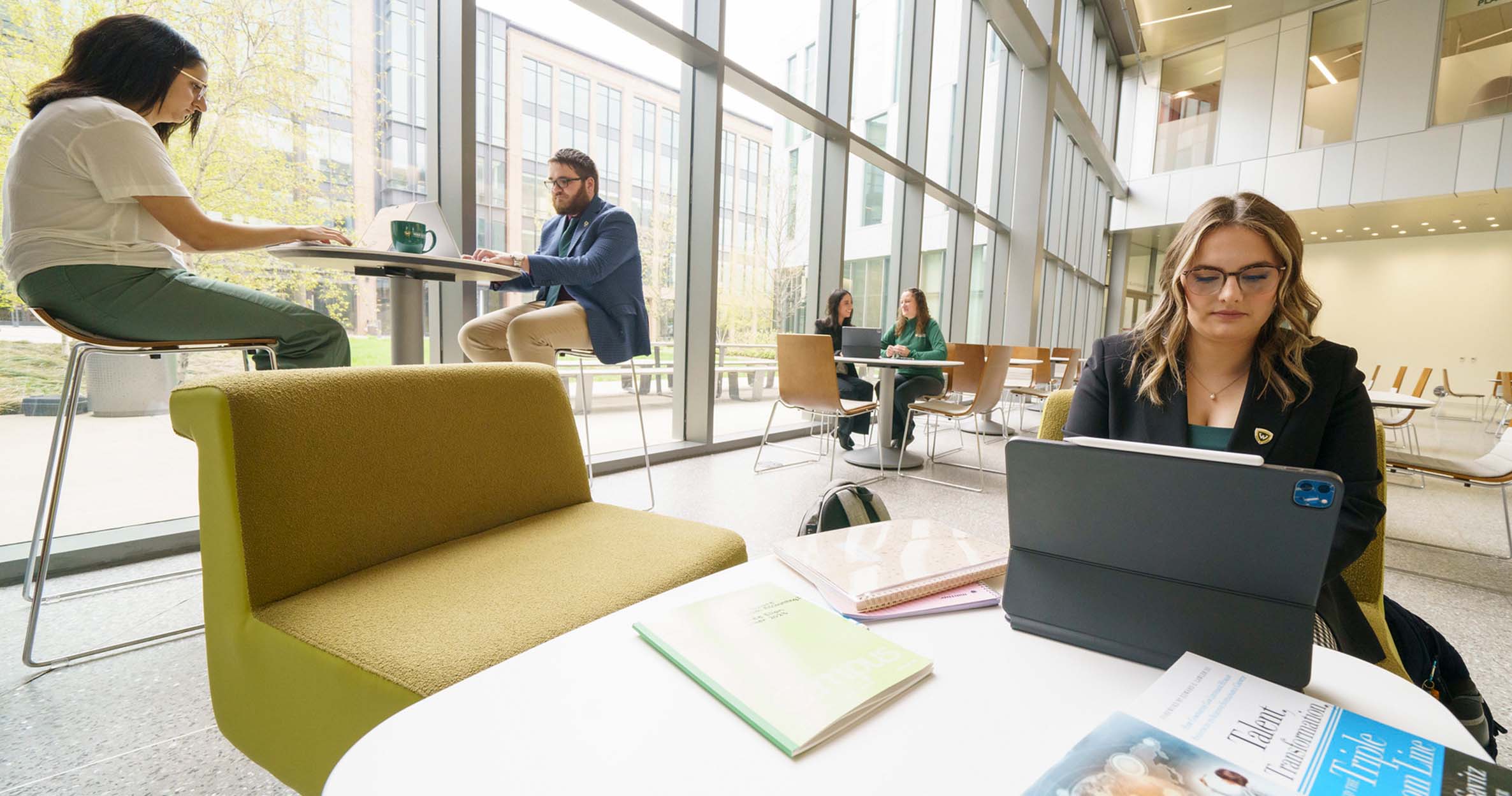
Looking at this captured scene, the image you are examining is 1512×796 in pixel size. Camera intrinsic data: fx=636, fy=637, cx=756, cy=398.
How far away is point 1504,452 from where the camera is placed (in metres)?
2.61

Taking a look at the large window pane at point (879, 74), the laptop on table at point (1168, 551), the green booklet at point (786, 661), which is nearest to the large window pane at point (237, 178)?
the green booklet at point (786, 661)

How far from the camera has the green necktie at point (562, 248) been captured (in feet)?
8.18

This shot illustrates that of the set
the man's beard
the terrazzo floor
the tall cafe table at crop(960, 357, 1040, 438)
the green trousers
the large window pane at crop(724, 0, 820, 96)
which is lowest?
the terrazzo floor

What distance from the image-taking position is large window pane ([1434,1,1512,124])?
9.26 m

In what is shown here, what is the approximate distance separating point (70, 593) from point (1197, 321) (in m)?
2.82

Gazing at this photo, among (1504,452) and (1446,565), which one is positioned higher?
(1504,452)

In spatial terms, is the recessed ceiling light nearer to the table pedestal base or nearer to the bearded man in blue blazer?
the table pedestal base

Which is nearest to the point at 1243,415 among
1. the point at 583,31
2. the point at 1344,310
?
the point at 583,31

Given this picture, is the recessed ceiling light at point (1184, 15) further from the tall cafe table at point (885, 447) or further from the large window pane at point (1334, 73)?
the tall cafe table at point (885, 447)

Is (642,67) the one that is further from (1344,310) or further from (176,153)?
(1344,310)

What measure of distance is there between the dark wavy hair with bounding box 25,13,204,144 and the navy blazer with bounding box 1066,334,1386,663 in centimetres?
222

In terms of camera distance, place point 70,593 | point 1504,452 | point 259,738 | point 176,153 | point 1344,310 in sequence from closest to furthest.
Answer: point 259,738, point 70,593, point 176,153, point 1504,452, point 1344,310

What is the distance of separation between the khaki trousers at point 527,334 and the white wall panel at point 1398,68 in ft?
44.3

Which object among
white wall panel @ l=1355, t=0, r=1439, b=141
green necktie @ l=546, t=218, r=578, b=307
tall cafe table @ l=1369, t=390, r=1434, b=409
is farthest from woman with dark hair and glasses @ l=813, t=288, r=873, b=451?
white wall panel @ l=1355, t=0, r=1439, b=141
